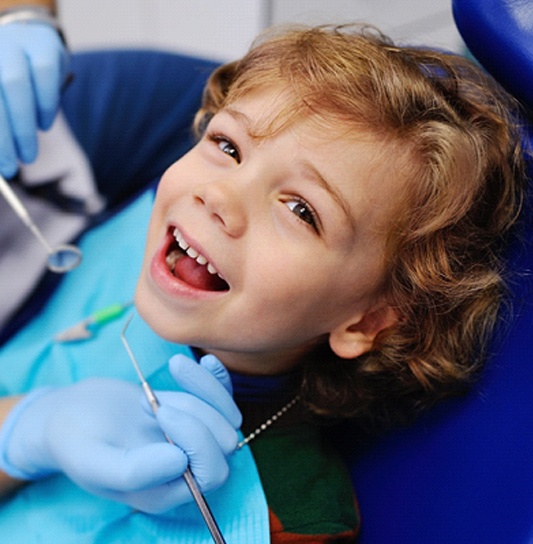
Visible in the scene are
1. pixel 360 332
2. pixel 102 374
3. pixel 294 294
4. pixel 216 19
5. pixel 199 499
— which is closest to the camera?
pixel 199 499

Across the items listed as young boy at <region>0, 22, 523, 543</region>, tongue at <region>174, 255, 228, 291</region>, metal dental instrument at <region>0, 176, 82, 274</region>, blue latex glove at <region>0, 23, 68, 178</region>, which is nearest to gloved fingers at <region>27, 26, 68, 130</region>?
blue latex glove at <region>0, 23, 68, 178</region>

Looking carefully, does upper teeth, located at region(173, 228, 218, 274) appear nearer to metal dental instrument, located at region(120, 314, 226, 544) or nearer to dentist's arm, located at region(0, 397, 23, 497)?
metal dental instrument, located at region(120, 314, 226, 544)

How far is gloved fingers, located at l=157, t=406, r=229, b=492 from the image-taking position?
2.46 feet

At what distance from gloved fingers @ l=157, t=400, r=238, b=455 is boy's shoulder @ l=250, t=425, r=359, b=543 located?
0.10 metres

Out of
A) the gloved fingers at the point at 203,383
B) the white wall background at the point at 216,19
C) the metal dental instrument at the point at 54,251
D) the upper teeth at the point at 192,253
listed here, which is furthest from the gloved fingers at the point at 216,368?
the white wall background at the point at 216,19

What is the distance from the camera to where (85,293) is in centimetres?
118

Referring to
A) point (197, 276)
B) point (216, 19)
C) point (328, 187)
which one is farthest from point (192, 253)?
point (216, 19)

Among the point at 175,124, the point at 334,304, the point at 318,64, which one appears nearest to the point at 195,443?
the point at 334,304

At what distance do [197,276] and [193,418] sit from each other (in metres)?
0.19

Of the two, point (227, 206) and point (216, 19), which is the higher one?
point (227, 206)

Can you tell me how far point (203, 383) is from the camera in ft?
2.57

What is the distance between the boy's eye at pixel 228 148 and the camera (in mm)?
842

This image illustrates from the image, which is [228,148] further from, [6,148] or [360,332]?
[6,148]

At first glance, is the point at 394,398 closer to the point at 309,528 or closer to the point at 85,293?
the point at 309,528
